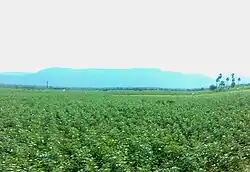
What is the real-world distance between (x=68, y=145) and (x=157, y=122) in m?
8.21

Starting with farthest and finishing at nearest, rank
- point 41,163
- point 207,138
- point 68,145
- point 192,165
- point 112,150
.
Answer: point 207,138 < point 68,145 < point 112,150 < point 192,165 < point 41,163

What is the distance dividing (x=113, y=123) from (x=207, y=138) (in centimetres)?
583

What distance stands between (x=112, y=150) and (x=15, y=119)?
931 cm

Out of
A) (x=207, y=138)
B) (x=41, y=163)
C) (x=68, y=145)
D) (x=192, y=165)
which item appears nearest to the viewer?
(x=41, y=163)

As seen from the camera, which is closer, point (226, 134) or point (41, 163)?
point (41, 163)

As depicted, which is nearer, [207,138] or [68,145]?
[68,145]

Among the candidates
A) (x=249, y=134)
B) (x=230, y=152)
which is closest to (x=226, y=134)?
(x=249, y=134)

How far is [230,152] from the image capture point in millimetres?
12930

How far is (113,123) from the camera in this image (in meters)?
19.7

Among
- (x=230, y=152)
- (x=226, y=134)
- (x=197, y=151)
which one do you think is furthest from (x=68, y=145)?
(x=226, y=134)

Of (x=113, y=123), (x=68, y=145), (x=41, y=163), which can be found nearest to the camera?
(x=41, y=163)

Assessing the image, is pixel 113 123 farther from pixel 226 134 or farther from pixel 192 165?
pixel 192 165

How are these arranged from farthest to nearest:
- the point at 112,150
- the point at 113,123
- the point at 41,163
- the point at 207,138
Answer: the point at 113,123 → the point at 207,138 → the point at 112,150 → the point at 41,163

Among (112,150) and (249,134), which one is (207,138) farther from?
(112,150)
